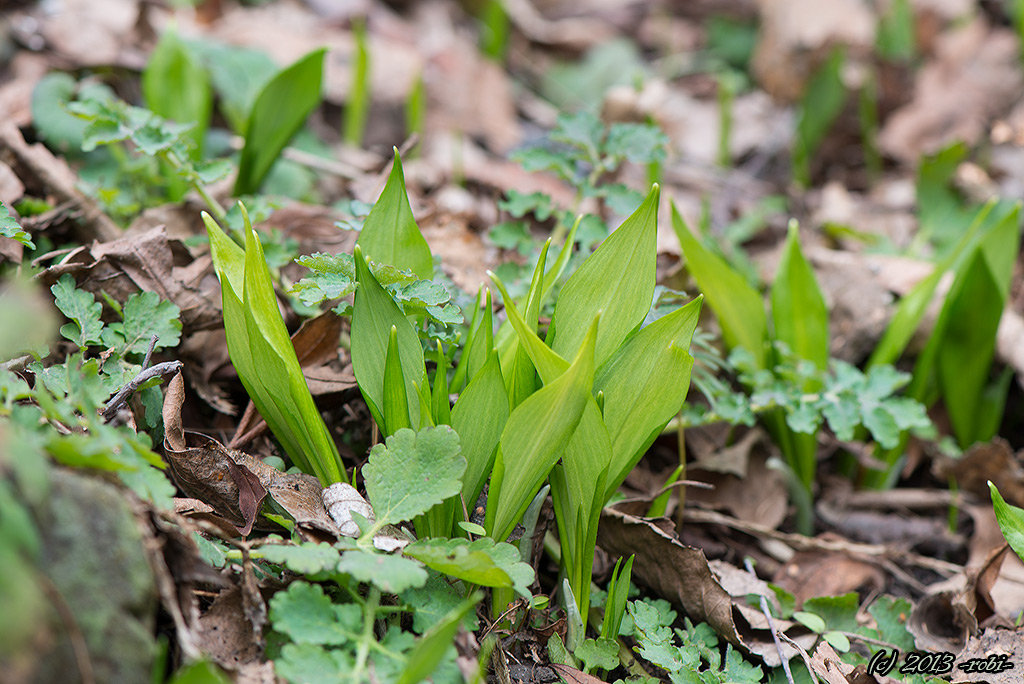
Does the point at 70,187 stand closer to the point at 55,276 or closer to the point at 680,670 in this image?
the point at 55,276

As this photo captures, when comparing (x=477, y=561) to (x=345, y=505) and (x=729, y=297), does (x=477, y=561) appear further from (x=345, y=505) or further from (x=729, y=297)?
(x=729, y=297)

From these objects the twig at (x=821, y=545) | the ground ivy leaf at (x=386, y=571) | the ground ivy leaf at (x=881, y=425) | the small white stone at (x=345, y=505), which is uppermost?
the ground ivy leaf at (x=386, y=571)

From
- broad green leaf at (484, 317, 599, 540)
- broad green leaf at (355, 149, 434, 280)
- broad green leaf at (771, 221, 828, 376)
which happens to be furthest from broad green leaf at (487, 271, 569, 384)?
broad green leaf at (771, 221, 828, 376)

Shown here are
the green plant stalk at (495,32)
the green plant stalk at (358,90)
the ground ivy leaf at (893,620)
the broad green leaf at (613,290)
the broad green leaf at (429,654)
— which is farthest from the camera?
the green plant stalk at (495,32)

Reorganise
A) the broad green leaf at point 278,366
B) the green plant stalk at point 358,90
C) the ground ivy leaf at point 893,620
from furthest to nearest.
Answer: the green plant stalk at point 358,90 < the ground ivy leaf at point 893,620 < the broad green leaf at point 278,366

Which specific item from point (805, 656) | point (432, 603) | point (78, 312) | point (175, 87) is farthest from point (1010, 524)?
point (175, 87)

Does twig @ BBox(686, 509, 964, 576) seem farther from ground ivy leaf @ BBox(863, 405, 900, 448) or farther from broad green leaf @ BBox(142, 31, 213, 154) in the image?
broad green leaf @ BBox(142, 31, 213, 154)

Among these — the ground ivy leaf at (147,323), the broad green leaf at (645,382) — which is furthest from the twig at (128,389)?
the broad green leaf at (645,382)

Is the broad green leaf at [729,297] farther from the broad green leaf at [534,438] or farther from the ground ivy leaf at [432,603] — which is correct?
the ground ivy leaf at [432,603]
